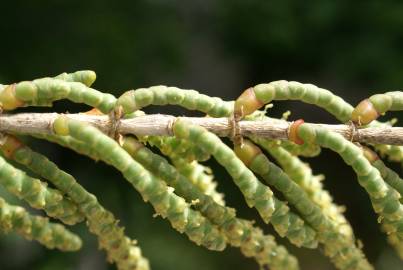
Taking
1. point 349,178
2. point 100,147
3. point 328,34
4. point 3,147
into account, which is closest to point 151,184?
point 100,147

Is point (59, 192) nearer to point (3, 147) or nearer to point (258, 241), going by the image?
point (3, 147)

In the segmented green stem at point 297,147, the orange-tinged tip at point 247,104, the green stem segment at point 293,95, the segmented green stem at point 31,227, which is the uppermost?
the green stem segment at point 293,95

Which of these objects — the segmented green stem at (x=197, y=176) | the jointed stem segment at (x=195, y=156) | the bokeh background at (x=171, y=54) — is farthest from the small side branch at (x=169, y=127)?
the bokeh background at (x=171, y=54)

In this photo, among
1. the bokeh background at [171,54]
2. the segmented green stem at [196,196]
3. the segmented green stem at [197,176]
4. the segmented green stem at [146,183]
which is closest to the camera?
the segmented green stem at [146,183]

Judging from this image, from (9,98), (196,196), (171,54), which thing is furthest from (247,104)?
(171,54)

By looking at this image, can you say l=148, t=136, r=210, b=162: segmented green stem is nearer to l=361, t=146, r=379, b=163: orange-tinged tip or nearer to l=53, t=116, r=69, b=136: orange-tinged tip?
l=53, t=116, r=69, b=136: orange-tinged tip

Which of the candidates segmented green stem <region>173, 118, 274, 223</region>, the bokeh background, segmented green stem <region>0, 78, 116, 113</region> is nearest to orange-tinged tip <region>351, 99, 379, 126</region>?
segmented green stem <region>173, 118, 274, 223</region>

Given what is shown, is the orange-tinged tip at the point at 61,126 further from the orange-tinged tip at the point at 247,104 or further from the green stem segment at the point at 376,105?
the green stem segment at the point at 376,105
